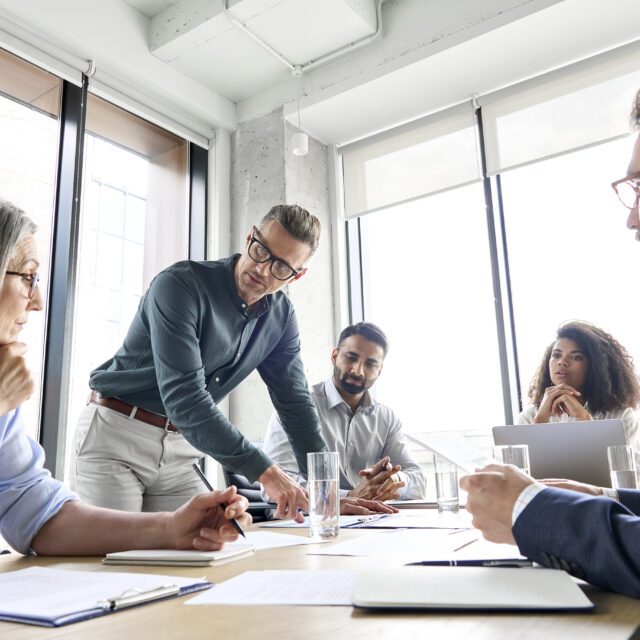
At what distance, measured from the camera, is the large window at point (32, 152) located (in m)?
2.86

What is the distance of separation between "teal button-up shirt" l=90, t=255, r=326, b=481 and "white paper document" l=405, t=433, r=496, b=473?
384 mm

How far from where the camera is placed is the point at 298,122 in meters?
3.77

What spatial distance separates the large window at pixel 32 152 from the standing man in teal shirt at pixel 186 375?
1.05 metres

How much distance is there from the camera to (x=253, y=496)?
7.04 ft

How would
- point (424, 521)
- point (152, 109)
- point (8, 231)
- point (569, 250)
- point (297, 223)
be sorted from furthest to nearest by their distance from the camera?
point (152, 109), point (569, 250), point (297, 223), point (424, 521), point (8, 231)

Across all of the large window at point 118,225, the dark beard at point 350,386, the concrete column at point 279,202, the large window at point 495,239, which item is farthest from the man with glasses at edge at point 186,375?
the large window at point 495,239

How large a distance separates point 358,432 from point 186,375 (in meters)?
1.21

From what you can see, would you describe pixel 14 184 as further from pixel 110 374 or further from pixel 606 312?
pixel 606 312

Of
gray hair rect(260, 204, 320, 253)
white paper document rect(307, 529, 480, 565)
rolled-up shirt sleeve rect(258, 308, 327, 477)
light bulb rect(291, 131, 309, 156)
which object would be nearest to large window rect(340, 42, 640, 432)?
light bulb rect(291, 131, 309, 156)

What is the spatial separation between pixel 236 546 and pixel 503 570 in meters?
0.45

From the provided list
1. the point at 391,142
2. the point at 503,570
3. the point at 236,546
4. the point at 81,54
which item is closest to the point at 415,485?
the point at 236,546

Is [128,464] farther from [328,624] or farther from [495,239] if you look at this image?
[495,239]

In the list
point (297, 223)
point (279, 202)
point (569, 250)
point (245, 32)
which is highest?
point (245, 32)

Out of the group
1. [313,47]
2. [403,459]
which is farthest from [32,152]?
[403,459]
